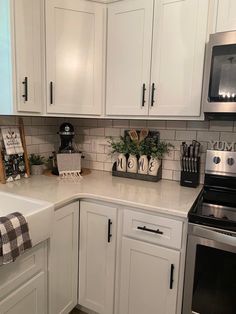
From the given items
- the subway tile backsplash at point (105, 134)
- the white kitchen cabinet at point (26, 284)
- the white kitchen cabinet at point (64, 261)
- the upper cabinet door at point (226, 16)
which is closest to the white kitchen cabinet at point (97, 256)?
the white kitchen cabinet at point (64, 261)

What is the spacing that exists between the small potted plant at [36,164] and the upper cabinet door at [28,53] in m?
0.48

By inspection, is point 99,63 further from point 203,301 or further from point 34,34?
point 203,301

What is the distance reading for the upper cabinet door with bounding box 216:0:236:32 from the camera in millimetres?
1371

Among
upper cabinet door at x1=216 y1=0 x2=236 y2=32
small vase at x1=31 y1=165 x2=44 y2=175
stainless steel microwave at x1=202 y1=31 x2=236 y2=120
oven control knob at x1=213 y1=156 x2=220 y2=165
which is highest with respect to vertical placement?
upper cabinet door at x1=216 y1=0 x2=236 y2=32

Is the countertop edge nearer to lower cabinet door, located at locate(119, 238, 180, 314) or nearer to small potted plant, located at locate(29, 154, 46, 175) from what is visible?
lower cabinet door, located at locate(119, 238, 180, 314)

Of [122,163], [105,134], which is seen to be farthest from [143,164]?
[105,134]

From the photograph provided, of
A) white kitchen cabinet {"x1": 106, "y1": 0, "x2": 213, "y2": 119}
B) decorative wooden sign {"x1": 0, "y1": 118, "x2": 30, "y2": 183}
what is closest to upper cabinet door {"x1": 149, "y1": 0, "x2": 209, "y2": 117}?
white kitchen cabinet {"x1": 106, "y1": 0, "x2": 213, "y2": 119}

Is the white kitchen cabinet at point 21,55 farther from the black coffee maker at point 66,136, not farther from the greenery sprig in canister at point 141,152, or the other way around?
the greenery sprig in canister at point 141,152

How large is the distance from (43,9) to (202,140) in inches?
55.2

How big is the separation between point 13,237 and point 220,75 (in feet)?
4.40

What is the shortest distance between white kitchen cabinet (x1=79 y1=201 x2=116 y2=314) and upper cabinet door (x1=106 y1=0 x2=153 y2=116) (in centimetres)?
73

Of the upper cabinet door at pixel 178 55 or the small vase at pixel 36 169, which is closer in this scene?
the upper cabinet door at pixel 178 55

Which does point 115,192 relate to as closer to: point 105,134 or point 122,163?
point 122,163

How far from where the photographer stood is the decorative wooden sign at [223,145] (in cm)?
165
